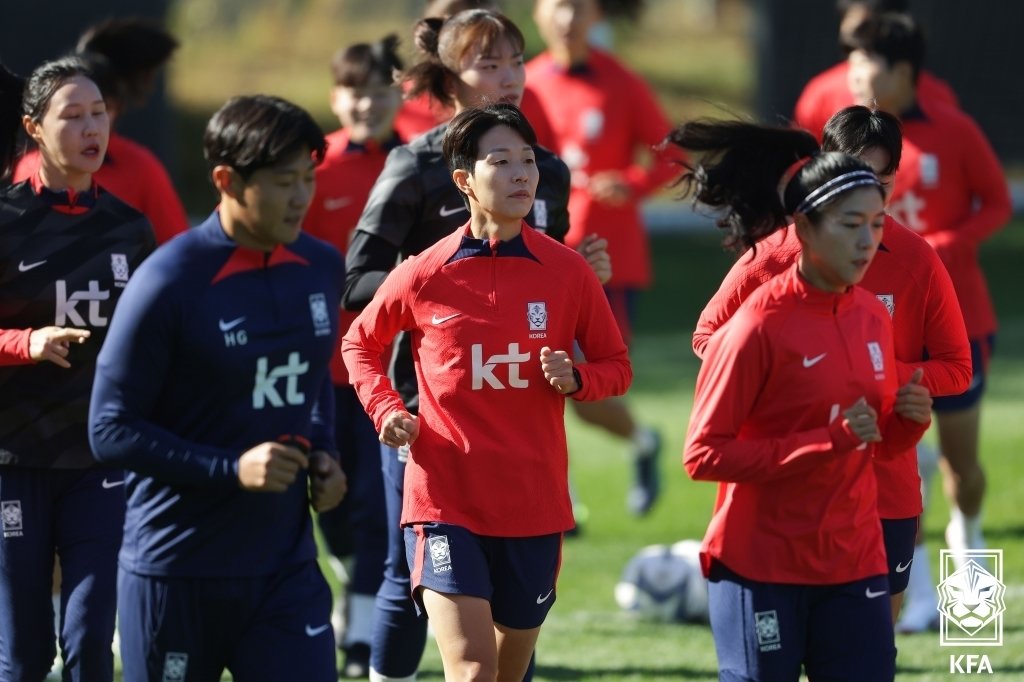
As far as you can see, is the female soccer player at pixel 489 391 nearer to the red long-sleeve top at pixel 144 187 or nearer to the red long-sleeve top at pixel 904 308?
the red long-sleeve top at pixel 904 308

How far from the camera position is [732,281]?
5.22 meters

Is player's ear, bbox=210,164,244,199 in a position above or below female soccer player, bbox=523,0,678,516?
below

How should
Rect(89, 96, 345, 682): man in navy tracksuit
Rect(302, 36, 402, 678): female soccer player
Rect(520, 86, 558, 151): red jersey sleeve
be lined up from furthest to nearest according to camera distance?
Rect(520, 86, 558, 151): red jersey sleeve → Rect(302, 36, 402, 678): female soccer player → Rect(89, 96, 345, 682): man in navy tracksuit

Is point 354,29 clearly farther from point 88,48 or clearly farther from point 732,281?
point 732,281

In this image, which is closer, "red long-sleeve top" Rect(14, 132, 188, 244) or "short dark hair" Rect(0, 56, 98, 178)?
"short dark hair" Rect(0, 56, 98, 178)

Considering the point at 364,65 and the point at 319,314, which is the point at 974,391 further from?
the point at 319,314

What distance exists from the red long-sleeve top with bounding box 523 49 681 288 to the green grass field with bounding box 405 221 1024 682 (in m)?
1.49

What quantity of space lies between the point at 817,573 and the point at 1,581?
2514mm

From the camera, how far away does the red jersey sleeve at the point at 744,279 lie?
519 centimetres

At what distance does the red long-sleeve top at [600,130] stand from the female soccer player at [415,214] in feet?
13.2

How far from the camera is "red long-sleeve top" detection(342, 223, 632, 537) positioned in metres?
5.06

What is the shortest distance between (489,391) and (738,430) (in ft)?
2.58

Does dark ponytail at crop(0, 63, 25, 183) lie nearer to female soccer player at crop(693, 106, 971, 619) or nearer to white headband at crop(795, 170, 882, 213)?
female soccer player at crop(693, 106, 971, 619)

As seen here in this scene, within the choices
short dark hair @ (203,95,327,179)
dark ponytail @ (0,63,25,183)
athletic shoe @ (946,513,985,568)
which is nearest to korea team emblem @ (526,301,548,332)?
short dark hair @ (203,95,327,179)
